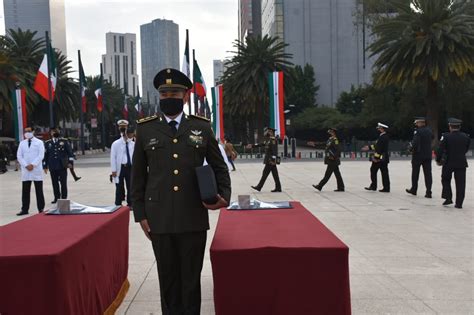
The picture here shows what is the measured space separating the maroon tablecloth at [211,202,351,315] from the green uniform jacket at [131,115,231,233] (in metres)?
0.33

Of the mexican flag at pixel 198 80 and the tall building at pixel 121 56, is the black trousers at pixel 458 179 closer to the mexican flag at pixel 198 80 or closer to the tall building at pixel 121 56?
the mexican flag at pixel 198 80

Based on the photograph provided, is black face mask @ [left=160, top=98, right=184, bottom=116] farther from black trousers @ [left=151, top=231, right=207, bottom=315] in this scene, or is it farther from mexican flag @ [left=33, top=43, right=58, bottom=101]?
mexican flag @ [left=33, top=43, right=58, bottom=101]

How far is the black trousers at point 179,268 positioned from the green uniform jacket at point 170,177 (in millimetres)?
89

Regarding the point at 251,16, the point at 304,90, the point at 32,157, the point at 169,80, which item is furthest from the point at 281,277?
the point at 251,16

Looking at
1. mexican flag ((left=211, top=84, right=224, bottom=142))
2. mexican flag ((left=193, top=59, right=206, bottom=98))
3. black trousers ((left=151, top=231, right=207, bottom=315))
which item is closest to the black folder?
black trousers ((left=151, top=231, right=207, bottom=315))

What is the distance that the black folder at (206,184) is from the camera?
3371 millimetres

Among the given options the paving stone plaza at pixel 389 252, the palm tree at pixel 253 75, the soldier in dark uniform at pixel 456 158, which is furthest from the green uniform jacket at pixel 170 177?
the palm tree at pixel 253 75

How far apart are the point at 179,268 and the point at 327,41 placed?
249ft

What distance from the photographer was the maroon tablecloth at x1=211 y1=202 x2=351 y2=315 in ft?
11.0

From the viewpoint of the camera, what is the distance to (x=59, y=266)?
3.20m

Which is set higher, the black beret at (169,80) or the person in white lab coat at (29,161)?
the black beret at (169,80)

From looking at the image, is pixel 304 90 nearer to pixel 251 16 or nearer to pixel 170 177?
pixel 251 16

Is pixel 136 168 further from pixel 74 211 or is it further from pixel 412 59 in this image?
pixel 412 59

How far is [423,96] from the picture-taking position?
4578 cm
